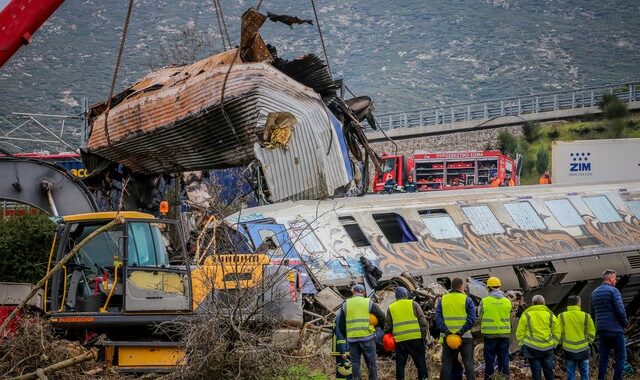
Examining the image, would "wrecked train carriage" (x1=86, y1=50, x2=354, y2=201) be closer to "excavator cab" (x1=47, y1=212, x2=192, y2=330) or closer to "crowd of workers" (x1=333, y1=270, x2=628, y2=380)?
"excavator cab" (x1=47, y1=212, x2=192, y2=330)

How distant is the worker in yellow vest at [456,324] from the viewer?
545 inches

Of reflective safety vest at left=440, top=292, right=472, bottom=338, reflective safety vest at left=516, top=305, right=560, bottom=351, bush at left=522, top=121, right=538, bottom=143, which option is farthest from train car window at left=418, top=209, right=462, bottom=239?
bush at left=522, top=121, right=538, bottom=143

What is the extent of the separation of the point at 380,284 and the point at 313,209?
1.83 metres

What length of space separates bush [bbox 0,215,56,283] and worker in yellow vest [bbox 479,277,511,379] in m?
6.80

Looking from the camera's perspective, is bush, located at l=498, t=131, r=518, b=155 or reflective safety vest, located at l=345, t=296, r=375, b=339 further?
bush, located at l=498, t=131, r=518, b=155

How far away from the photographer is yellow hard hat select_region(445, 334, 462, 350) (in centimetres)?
1377

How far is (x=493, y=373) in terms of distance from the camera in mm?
15148

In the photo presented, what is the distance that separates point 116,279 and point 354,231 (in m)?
6.81

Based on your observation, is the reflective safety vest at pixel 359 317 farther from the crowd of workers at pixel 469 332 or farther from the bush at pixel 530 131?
the bush at pixel 530 131

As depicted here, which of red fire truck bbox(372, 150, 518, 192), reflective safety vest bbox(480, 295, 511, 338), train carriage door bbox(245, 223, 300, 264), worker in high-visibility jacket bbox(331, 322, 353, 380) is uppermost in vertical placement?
red fire truck bbox(372, 150, 518, 192)

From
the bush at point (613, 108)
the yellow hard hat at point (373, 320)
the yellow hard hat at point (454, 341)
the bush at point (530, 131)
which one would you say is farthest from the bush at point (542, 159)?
the yellow hard hat at point (373, 320)

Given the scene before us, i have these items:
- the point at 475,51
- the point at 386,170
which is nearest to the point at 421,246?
the point at 386,170

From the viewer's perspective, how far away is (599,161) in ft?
100

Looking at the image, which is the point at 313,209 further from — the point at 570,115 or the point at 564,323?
the point at 570,115
